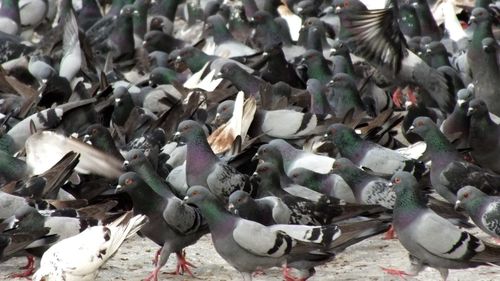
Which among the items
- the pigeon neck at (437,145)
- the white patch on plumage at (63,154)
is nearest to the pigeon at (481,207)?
the pigeon neck at (437,145)

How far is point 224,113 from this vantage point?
1259 cm

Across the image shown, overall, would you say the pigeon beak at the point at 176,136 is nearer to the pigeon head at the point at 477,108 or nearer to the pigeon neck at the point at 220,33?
the pigeon head at the point at 477,108

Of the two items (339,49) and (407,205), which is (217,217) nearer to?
(407,205)

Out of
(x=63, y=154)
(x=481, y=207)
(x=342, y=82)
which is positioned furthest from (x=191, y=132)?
(x=342, y=82)

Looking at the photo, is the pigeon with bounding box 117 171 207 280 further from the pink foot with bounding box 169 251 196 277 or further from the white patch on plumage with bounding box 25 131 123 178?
the white patch on plumage with bounding box 25 131 123 178

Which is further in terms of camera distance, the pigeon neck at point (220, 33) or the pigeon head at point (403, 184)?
the pigeon neck at point (220, 33)

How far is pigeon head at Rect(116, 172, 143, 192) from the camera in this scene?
9734 millimetres

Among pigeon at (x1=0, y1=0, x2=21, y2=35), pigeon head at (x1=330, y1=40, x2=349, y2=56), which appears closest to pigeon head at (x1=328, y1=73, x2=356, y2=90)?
pigeon head at (x1=330, y1=40, x2=349, y2=56)

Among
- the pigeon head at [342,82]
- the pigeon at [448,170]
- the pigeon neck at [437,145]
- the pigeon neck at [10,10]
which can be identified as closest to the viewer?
the pigeon at [448,170]

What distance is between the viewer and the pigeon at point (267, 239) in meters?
9.09

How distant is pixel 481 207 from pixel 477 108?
97.6 inches

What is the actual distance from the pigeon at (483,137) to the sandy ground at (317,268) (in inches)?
70.2

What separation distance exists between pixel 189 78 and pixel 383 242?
468cm

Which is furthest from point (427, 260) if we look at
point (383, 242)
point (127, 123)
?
point (127, 123)
